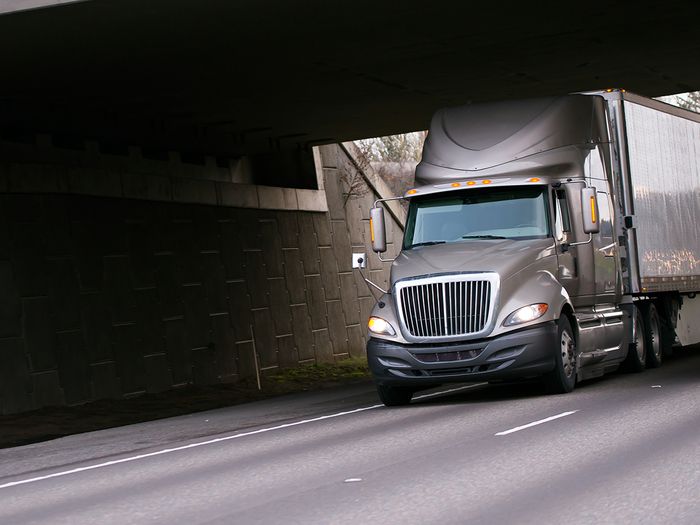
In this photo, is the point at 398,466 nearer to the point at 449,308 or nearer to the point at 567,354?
the point at 449,308

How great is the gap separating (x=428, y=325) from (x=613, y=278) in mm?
4231

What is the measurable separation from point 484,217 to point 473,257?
1092mm

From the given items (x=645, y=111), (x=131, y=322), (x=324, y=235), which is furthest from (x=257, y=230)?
(x=645, y=111)

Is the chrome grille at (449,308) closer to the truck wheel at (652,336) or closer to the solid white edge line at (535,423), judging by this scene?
the solid white edge line at (535,423)

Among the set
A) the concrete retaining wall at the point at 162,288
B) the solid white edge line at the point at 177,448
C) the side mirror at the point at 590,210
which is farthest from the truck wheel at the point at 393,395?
the concrete retaining wall at the point at 162,288

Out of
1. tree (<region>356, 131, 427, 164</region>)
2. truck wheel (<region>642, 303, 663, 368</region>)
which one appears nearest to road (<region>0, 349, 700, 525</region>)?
truck wheel (<region>642, 303, 663, 368</region>)

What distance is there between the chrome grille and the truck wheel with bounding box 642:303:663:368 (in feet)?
18.9

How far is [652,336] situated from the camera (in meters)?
21.8

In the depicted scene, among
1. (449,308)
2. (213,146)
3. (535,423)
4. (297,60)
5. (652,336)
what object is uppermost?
(297,60)

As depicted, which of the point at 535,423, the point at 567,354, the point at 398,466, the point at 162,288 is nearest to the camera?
the point at 398,466

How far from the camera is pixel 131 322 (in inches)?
1038

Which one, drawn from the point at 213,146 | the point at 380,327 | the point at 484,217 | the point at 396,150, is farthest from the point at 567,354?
the point at 396,150

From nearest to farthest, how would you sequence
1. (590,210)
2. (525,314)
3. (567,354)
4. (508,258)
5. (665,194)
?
1. (525,314)
2. (508,258)
3. (567,354)
4. (590,210)
5. (665,194)

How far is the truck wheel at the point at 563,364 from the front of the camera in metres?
17.2
